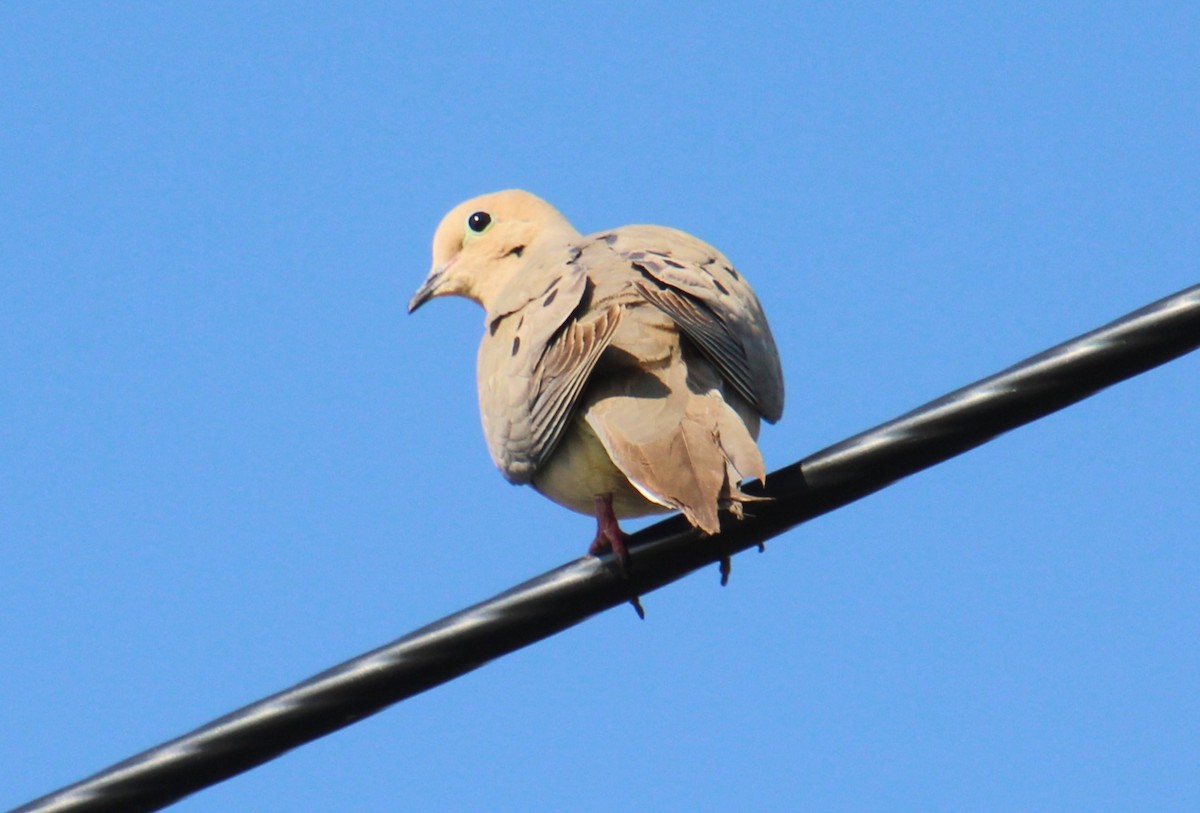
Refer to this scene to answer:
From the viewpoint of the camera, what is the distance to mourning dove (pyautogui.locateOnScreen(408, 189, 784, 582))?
458 centimetres

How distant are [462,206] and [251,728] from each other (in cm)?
470

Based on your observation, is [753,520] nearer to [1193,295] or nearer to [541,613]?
[541,613]

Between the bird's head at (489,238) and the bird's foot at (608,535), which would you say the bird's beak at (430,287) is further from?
the bird's foot at (608,535)

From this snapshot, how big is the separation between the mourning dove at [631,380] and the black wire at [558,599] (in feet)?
1.37

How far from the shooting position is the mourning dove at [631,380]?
15.0 ft

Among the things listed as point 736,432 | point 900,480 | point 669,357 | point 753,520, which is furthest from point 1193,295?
point 669,357

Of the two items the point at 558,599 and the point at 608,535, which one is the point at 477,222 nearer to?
the point at 608,535

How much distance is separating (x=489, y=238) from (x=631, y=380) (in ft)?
10.1

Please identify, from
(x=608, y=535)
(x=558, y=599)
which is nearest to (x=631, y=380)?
(x=608, y=535)

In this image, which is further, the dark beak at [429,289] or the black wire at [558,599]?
the dark beak at [429,289]

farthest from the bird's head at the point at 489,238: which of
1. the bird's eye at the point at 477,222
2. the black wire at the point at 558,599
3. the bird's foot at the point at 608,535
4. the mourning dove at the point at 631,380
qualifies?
the black wire at the point at 558,599

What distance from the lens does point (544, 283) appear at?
5.81 m

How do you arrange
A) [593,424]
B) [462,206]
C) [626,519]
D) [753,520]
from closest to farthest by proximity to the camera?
1. [753,520]
2. [593,424]
3. [626,519]
4. [462,206]

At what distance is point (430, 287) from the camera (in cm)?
812
